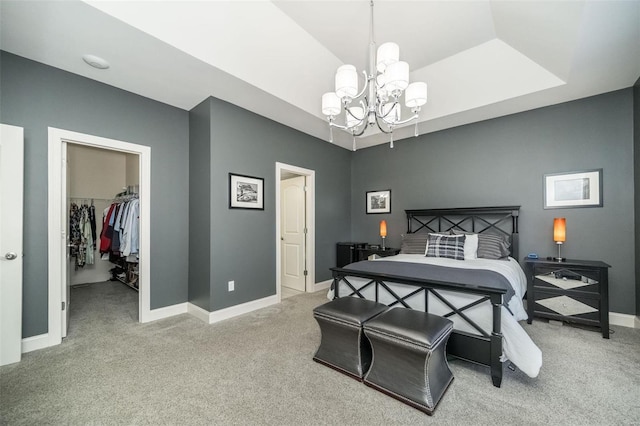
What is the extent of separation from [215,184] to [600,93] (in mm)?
4926

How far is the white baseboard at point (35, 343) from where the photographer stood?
2.48m

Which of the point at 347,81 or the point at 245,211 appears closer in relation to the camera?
the point at 347,81

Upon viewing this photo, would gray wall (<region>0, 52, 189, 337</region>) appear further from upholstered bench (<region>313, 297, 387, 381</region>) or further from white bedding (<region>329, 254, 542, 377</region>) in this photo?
white bedding (<region>329, 254, 542, 377</region>)

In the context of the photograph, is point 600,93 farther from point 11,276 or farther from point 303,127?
point 11,276

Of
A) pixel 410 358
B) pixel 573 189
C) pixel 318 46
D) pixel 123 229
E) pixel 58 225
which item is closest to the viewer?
pixel 410 358

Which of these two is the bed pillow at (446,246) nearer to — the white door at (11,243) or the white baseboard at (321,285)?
the white baseboard at (321,285)

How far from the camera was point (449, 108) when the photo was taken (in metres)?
3.76

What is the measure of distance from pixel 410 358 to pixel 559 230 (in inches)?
113

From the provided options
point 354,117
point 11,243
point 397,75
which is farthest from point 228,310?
point 397,75

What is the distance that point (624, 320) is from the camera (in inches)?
121

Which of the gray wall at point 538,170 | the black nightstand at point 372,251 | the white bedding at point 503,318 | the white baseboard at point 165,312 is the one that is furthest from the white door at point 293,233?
the white bedding at point 503,318

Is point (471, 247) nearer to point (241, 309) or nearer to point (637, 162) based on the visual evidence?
point (637, 162)

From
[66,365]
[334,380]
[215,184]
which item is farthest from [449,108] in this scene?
[66,365]

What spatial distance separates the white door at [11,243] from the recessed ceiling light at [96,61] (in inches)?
34.3
